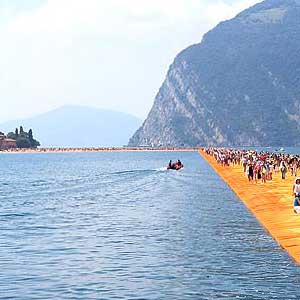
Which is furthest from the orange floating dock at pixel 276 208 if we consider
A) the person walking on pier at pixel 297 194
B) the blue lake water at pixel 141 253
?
the blue lake water at pixel 141 253

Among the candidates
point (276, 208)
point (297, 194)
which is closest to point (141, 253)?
point (297, 194)

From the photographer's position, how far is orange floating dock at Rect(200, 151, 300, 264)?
28.8m

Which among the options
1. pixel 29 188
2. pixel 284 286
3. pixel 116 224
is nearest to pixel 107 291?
pixel 284 286

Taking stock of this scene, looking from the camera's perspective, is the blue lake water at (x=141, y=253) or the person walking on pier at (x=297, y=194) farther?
the person walking on pier at (x=297, y=194)

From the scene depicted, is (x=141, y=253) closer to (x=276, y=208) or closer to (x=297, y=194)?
(x=297, y=194)

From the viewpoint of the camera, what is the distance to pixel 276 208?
41.0m

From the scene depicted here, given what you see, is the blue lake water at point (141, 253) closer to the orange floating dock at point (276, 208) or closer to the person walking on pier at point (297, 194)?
the orange floating dock at point (276, 208)

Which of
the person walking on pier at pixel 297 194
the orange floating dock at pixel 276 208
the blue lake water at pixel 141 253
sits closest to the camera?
the blue lake water at pixel 141 253

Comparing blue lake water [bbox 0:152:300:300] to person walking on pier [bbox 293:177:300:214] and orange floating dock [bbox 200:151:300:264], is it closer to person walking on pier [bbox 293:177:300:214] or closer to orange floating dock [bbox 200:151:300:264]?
orange floating dock [bbox 200:151:300:264]

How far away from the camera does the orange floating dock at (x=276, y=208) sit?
94.5 feet

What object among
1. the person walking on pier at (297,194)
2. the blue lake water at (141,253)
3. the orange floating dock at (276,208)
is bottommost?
the blue lake water at (141,253)

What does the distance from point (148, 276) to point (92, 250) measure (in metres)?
5.51

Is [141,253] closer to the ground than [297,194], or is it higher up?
closer to the ground

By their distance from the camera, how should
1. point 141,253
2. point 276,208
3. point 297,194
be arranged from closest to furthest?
1. point 141,253
2. point 297,194
3. point 276,208
